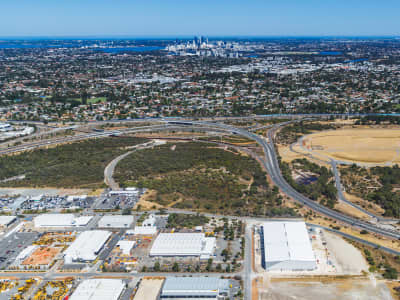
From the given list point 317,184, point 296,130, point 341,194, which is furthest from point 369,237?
point 296,130

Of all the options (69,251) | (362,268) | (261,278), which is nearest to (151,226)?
(69,251)

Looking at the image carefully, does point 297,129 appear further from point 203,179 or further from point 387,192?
point 203,179

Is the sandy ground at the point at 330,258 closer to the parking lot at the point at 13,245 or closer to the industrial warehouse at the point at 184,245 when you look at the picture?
the industrial warehouse at the point at 184,245

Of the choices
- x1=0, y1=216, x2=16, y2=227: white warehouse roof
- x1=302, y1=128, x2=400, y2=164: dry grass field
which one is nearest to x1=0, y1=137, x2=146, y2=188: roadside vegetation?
x1=0, y1=216, x2=16, y2=227: white warehouse roof

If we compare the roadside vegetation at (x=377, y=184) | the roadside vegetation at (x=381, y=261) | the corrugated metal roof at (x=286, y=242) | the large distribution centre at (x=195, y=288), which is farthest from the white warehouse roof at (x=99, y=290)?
the roadside vegetation at (x=377, y=184)

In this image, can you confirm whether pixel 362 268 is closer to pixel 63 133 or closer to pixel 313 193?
pixel 313 193

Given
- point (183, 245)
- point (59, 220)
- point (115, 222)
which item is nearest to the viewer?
point (183, 245)

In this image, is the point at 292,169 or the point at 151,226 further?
the point at 292,169
